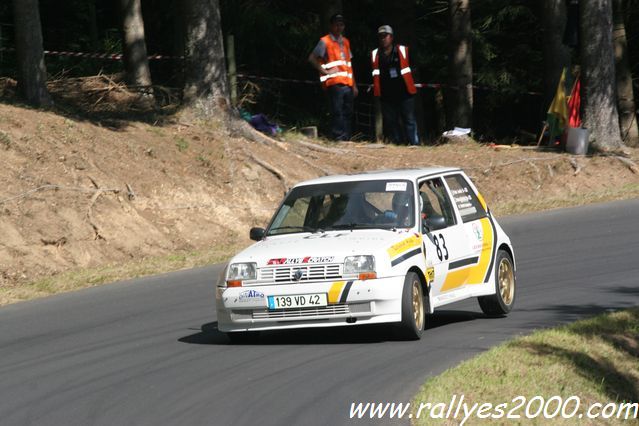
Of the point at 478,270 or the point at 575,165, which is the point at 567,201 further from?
the point at 478,270

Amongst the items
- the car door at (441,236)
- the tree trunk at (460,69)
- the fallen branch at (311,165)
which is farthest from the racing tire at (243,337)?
the tree trunk at (460,69)

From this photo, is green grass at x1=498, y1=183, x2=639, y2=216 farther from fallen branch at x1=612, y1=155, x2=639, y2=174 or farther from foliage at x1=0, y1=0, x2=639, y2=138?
foliage at x1=0, y1=0, x2=639, y2=138

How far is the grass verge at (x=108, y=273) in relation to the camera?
15.5 metres

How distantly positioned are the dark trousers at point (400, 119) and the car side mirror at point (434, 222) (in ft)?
41.7

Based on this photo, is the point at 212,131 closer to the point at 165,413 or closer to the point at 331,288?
the point at 331,288

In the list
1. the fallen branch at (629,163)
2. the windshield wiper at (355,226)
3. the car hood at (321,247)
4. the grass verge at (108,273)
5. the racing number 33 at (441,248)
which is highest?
the windshield wiper at (355,226)

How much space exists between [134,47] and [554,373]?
1684cm

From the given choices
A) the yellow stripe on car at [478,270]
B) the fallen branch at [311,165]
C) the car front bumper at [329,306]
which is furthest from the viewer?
the fallen branch at [311,165]

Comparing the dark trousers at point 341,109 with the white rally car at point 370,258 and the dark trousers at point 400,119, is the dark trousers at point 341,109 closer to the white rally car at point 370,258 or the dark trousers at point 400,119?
the dark trousers at point 400,119

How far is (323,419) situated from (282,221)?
166 inches

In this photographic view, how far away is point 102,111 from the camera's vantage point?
22.7 metres

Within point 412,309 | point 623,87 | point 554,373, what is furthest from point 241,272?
point 623,87

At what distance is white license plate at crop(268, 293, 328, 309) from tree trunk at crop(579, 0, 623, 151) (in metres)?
16.3

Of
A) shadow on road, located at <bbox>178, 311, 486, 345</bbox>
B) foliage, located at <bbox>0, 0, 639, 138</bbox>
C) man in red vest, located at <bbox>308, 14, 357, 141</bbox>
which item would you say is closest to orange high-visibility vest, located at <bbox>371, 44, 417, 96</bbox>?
man in red vest, located at <bbox>308, 14, 357, 141</bbox>
